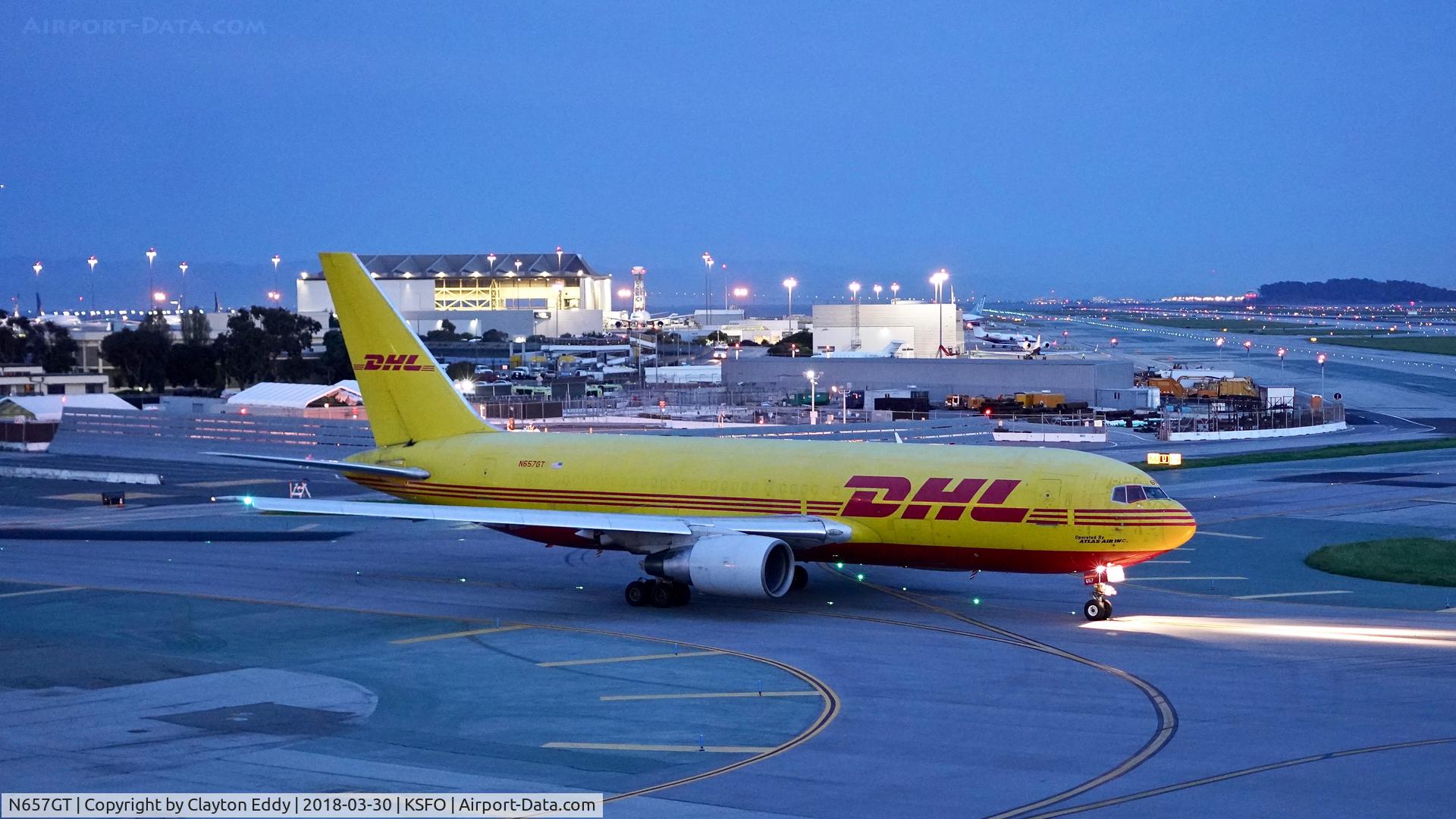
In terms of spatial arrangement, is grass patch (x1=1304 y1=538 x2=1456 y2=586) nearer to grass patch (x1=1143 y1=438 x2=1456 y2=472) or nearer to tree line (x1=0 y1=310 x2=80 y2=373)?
grass patch (x1=1143 y1=438 x2=1456 y2=472)

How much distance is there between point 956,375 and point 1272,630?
257 feet

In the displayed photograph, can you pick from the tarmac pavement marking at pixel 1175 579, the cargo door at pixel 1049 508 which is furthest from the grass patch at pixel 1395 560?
the cargo door at pixel 1049 508

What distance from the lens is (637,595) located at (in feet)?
113

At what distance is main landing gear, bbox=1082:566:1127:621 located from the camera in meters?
32.0

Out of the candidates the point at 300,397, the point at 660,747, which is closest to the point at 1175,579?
the point at 660,747

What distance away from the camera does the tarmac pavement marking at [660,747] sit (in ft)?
69.4

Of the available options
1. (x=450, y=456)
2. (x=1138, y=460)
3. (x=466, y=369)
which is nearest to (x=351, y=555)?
(x=450, y=456)

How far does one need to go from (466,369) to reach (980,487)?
104912 mm

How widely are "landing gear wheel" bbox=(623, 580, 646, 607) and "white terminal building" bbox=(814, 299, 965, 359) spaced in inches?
3995

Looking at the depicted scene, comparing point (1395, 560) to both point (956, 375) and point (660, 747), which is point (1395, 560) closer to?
point (660, 747)

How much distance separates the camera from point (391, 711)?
23797mm

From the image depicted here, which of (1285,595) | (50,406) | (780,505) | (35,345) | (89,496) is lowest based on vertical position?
(1285,595)

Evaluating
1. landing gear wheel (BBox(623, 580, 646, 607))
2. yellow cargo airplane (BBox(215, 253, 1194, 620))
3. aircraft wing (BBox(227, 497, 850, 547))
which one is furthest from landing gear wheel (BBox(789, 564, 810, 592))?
landing gear wheel (BBox(623, 580, 646, 607))

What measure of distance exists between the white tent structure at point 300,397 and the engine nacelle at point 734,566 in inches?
2101
